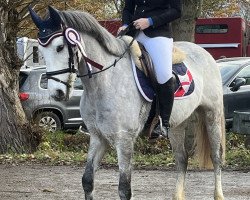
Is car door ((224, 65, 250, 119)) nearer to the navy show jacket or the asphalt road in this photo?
the asphalt road

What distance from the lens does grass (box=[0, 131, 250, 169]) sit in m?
12.2

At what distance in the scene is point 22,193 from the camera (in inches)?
363

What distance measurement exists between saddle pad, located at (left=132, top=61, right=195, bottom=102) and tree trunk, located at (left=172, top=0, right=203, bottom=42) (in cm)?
539

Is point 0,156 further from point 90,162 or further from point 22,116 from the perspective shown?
point 90,162

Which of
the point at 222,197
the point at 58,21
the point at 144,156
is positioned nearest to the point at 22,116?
the point at 144,156

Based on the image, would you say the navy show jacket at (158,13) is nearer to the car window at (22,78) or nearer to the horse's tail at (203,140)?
the horse's tail at (203,140)

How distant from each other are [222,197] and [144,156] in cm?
473

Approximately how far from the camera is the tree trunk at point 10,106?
1383 cm

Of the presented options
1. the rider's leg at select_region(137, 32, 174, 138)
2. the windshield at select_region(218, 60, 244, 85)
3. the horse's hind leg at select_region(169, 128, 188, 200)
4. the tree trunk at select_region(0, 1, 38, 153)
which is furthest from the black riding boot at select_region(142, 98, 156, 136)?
the windshield at select_region(218, 60, 244, 85)

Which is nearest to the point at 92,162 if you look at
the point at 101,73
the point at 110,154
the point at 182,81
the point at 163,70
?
the point at 101,73

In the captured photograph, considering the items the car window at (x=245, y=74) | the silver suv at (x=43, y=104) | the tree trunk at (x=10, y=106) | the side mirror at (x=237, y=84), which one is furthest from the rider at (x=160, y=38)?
the silver suv at (x=43, y=104)

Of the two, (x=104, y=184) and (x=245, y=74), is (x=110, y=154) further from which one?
(x=245, y=74)

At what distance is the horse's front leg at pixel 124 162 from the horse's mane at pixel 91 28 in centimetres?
96

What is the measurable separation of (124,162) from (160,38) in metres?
1.50
